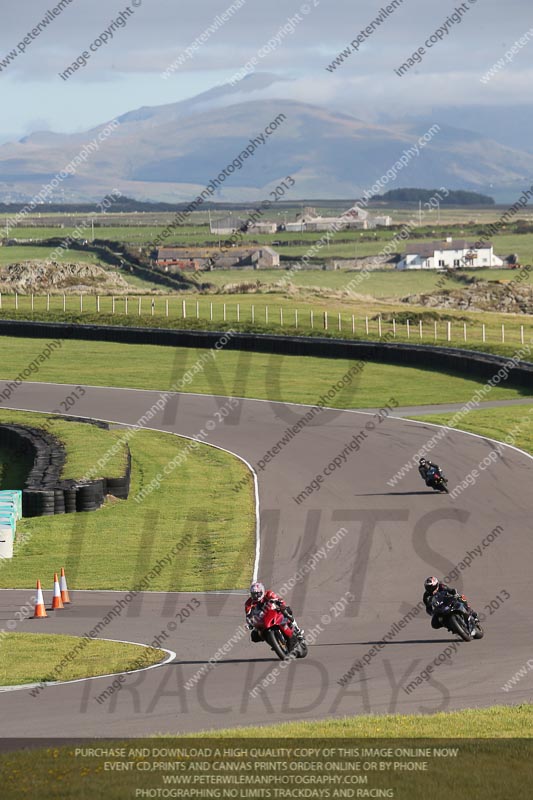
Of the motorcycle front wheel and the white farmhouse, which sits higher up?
the motorcycle front wheel

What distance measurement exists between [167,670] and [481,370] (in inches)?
1548

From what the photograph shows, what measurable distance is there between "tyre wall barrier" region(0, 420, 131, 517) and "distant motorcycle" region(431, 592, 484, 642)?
45.7 feet

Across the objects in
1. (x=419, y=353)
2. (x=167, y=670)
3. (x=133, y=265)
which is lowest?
(x=133, y=265)

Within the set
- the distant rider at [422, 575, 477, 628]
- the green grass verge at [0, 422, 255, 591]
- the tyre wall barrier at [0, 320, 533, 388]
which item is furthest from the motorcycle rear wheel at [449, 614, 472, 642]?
the tyre wall barrier at [0, 320, 533, 388]

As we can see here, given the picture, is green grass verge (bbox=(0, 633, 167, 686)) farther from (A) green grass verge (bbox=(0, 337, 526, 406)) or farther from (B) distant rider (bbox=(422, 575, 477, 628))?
(A) green grass verge (bbox=(0, 337, 526, 406))

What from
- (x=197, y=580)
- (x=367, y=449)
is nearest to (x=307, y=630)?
(x=197, y=580)

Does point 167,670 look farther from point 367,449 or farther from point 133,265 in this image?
point 133,265

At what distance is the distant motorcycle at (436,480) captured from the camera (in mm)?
31750

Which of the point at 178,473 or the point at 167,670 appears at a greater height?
the point at 167,670

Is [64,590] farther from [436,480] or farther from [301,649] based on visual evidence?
[436,480]

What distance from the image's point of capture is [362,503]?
30.9 m

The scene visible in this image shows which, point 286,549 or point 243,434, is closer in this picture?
point 286,549

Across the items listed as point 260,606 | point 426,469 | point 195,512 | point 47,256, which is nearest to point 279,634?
point 260,606

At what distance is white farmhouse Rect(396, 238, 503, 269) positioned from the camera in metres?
168
